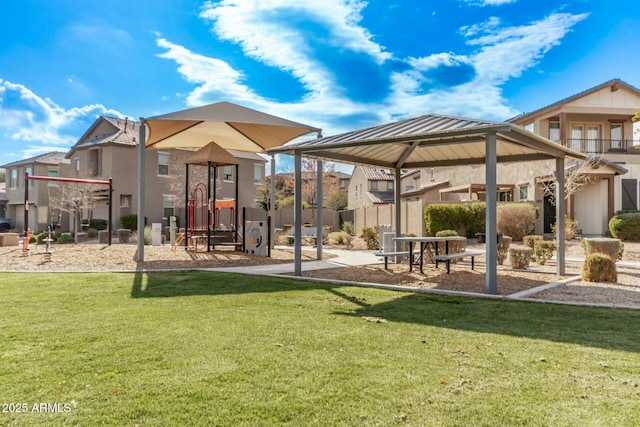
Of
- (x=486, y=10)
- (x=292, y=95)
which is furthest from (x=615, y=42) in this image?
(x=292, y=95)

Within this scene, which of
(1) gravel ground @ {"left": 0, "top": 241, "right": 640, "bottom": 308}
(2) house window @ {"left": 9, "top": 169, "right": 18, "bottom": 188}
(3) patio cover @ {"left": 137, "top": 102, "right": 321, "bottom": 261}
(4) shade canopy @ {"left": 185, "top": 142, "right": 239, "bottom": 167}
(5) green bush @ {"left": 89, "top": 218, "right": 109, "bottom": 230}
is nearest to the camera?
(1) gravel ground @ {"left": 0, "top": 241, "right": 640, "bottom": 308}

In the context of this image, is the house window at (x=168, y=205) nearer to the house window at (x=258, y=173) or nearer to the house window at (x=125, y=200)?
the house window at (x=125, y=200)

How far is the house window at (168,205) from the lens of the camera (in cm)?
3241

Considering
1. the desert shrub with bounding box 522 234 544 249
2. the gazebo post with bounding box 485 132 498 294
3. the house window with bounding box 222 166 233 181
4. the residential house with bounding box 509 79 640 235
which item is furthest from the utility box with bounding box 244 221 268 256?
the house window with bounding box 222 166 233 181

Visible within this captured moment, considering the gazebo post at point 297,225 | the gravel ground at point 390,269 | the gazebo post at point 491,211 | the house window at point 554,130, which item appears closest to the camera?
the gazebo post at point 491,211

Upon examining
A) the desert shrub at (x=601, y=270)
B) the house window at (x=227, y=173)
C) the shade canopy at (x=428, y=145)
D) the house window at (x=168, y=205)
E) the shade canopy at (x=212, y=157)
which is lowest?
the desert shrub at (x=601, y=270)

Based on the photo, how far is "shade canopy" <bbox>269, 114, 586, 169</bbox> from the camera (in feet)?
28.7

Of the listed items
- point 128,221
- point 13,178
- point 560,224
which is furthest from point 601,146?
point 13,178

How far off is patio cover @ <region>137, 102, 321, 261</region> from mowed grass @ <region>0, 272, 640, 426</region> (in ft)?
21.7

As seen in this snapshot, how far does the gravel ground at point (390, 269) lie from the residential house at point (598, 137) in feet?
28.1

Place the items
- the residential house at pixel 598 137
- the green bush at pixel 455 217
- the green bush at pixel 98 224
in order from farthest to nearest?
the green bush at pixel 98 224 → the residential house at pixel 598 137 → the green bush at pixel 455 217

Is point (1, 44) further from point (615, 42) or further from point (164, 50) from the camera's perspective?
point (615, 42)

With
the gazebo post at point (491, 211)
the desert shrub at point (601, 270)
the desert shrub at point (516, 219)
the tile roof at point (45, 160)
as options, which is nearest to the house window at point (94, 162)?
the tile roof at point (45, 160)

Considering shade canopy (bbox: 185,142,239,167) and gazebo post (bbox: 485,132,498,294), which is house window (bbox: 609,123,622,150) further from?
gazebo post (bbox: 485,132,498,294)
